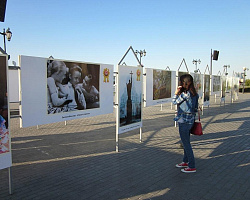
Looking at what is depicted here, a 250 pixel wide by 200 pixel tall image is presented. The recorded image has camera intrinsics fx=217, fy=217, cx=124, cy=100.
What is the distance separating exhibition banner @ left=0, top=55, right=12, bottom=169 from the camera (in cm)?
337

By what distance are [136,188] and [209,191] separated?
4.03ft

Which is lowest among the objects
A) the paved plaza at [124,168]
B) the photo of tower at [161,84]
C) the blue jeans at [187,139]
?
the paved plaza at [124,168]

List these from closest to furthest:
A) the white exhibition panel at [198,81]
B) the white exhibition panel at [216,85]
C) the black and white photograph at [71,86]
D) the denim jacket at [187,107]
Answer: the denim jacket at [187,107] → the black and white photograph at [71,86] → the white exhibition panel at [198,81] → the white exhibition panel at [216,85]

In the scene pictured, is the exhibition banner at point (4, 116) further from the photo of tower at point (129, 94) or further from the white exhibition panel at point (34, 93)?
the photo of tower at point (129, 94)

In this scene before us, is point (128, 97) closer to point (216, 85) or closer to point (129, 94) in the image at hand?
point (129, 94)

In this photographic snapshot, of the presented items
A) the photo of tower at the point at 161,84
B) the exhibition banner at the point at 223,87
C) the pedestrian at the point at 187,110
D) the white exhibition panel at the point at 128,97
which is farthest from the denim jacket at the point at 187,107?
the exhibition banner at the point at 223,87

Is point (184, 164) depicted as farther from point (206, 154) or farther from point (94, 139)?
point (94, 139)

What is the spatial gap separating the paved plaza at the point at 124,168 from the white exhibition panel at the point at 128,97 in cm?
71

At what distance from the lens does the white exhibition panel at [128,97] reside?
5.91 metres

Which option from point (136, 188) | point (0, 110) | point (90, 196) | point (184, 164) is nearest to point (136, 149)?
point (184, 164)

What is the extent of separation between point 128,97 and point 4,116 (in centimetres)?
348

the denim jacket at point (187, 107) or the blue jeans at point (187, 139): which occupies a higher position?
the denim jacket at point (187, 107)

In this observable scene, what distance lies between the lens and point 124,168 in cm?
470

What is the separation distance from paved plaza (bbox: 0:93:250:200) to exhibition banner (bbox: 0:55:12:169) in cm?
62
